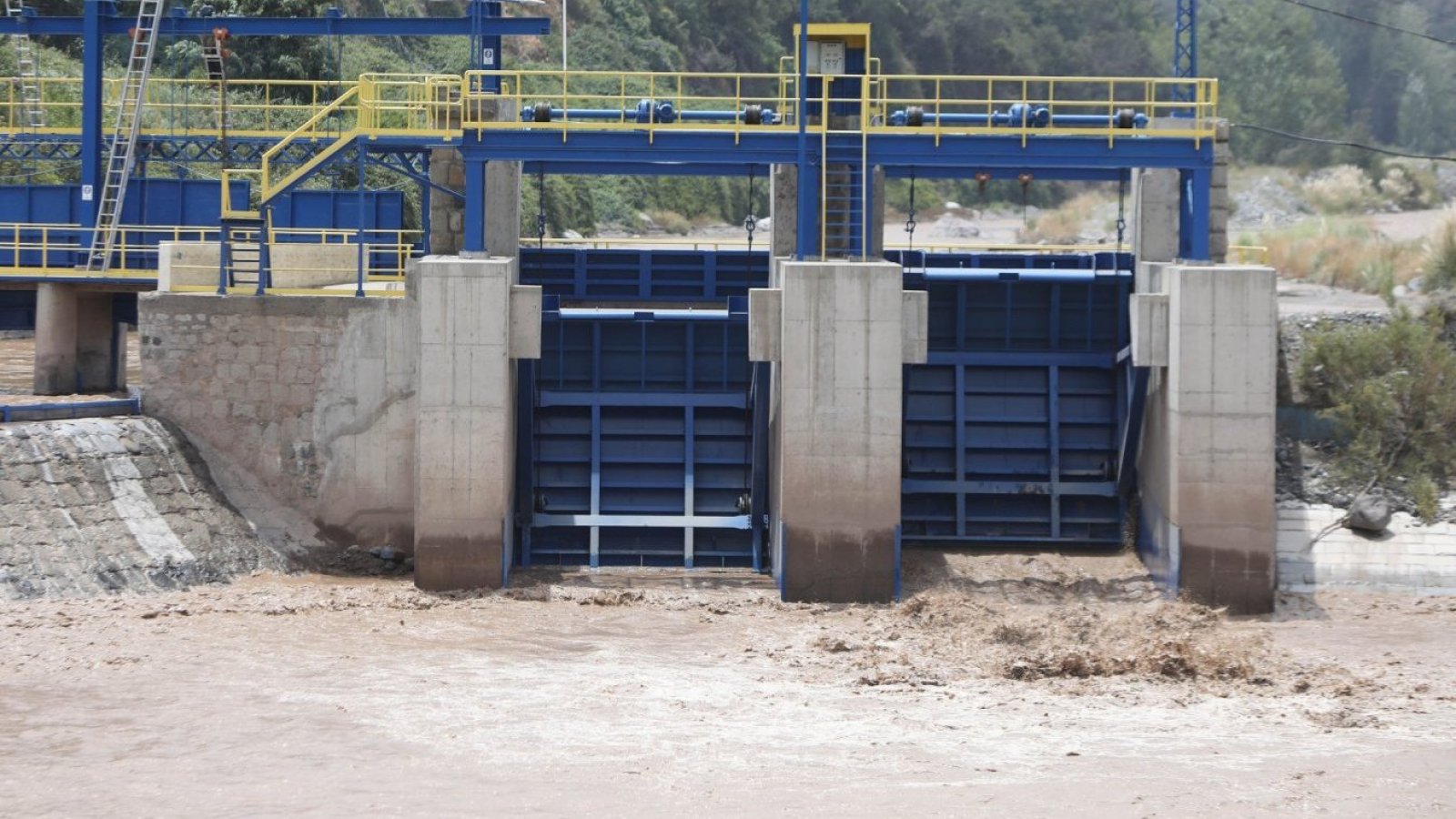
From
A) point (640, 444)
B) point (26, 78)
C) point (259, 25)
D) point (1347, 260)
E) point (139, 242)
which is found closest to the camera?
point (640, 444)

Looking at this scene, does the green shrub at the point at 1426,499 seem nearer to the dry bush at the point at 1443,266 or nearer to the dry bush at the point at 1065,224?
the dry bush at the point at 1443,266

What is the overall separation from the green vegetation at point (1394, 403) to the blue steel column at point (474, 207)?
39.3 ft

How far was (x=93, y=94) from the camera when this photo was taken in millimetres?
31688

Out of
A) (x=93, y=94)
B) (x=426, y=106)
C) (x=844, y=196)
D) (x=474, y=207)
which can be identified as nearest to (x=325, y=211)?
(x=93, y=94)

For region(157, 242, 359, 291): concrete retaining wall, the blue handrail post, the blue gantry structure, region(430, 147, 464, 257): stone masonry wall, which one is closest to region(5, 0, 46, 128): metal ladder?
the blue gantry structure

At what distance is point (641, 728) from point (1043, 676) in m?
4.69

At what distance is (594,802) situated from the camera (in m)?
16.8

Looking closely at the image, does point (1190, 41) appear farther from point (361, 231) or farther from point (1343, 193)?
point (1343, 193)

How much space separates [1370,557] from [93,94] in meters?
20.4

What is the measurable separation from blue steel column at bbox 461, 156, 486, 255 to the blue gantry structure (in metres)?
0.03

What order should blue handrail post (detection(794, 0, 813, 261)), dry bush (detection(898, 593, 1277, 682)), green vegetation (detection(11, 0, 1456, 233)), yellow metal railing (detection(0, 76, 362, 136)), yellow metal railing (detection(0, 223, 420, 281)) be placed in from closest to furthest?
dry bush (detection(898, 593, 1277, 682))
blue handrail post (detection(794, 0, 813, 261))
yellow metal railing (detection(0, 223, 420, 281))
yellow metal railing (detection(0, 76, 362, 136))
green vegetation (detection(11, 0, 1456, 233))

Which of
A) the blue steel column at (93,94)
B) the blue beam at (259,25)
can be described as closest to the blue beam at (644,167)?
the blue beam at (259,25)

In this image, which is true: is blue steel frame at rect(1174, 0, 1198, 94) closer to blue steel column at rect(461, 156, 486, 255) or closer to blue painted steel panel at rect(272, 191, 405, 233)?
blue steel column at rect(461, 156, 486, 255)

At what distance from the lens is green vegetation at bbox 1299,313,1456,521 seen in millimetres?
27547
